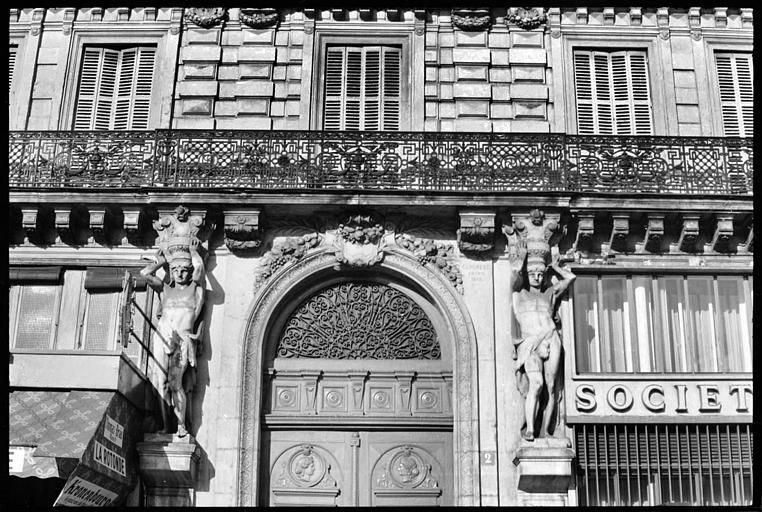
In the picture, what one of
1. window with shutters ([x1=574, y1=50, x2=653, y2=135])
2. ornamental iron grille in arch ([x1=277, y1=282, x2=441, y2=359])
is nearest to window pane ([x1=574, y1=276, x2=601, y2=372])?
ornamental iron grille in arch ([x1=277, y1=282, x2=441, y2=359])

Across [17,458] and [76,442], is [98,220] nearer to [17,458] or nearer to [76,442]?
[76,442]

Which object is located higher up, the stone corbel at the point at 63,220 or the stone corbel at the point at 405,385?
the stone corbel at the point at 63,220

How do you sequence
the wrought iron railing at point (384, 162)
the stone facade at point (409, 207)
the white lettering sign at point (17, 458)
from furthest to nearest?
1. the wrought iron railing at point (384, 162)
2. the stone facade at point (409, 207)
3. the white lettering sign at point (17, 458)

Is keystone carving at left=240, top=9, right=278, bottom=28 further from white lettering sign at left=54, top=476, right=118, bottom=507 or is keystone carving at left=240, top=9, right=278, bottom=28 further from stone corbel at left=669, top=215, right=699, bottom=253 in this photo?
white lettering sign at left=54, top=476, right=118, bottom=507

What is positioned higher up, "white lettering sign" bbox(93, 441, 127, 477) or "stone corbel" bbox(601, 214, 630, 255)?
"stone corbel" bbox(601, 214, 630, 255)

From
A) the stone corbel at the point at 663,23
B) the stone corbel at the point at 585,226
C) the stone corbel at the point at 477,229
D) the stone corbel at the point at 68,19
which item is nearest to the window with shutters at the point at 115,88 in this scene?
the stone corbel at the point at 68,19

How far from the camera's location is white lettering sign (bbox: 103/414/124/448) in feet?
44.4

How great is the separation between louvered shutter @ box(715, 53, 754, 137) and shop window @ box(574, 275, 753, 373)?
2.92 metres

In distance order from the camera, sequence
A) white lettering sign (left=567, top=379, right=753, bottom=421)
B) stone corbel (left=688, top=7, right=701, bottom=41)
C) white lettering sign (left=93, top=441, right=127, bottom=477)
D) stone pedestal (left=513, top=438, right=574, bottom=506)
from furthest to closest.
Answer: stone corbel (left=688, top=7, right=701, bottom=41) → white lettering sign (left=567, top=379, right=753, bottom=421) → stone pedestal (left=513, top=438, right=574, bottom=506) → white lettering sign (left=93, top=441, right=127, bottom=477)

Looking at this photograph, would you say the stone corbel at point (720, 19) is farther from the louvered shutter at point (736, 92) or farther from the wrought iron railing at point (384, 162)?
the wrought iron railing at point (384, 162)

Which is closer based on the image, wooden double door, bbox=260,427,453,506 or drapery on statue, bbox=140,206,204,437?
drapery on statue, bbox=140,206,204,437

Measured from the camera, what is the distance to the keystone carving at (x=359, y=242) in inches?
632

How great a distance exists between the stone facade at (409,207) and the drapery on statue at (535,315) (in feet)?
0.82

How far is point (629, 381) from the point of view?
15.5m
